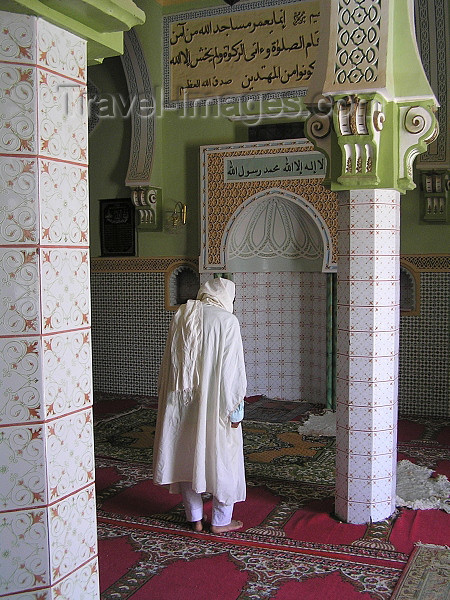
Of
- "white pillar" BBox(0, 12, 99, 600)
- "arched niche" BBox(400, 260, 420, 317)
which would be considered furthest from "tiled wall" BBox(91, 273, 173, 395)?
"white pillar" BBox(0, 12, 99, 600)

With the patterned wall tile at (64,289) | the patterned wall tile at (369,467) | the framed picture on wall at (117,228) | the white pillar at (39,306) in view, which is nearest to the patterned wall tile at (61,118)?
the white pillar at (39,306)

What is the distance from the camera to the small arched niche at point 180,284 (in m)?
6.54

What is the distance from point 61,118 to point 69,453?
798 millimetres

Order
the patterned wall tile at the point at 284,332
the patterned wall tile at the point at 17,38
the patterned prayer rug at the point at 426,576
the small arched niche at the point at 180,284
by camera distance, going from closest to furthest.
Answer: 1. the patterned wall tile at the point at 17,38
2. the patterned prayer rug at the point at 426,576
3. the patterned wall tile at the point at 284,332
4. the small arched niche at the point at 180,284

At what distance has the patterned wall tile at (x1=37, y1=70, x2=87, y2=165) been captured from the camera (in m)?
1.51

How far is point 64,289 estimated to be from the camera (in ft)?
5.21

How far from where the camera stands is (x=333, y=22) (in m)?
3.20

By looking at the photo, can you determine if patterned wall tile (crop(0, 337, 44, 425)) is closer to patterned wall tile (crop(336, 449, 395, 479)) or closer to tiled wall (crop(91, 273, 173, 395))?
patterned wall tile (crop(336, 449, 395, 479))

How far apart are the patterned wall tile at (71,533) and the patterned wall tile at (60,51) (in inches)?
40.3

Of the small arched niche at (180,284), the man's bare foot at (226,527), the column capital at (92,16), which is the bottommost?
the man's bare foot at (226,527)

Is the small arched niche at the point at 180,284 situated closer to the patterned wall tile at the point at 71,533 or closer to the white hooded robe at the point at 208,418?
the white hooded robe at the point at 208,418

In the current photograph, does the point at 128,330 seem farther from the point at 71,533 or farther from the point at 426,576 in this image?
the point at 71,533

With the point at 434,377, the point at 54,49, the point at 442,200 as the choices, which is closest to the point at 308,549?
the point at 54,49

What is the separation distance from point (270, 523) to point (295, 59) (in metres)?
4.26
